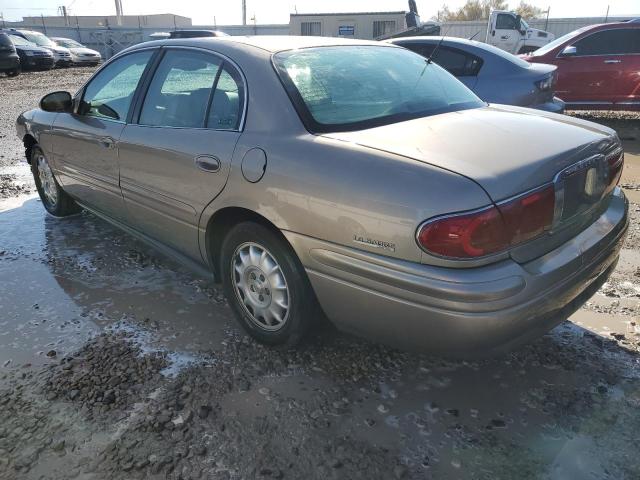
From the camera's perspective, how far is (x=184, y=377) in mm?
2646

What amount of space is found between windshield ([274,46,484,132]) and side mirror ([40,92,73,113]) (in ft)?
7.50

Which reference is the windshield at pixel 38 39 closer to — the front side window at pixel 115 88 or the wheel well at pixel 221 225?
the front side window at pixel 115 88

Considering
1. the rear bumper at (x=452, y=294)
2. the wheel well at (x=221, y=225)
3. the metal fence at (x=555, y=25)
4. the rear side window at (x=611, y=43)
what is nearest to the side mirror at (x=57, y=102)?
the wheel well at (x=221, y=225)

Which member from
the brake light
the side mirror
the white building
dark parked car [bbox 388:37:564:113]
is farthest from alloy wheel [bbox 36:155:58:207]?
the white building

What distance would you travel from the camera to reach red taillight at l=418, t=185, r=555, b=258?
1.95 meters

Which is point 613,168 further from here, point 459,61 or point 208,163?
point 459,61

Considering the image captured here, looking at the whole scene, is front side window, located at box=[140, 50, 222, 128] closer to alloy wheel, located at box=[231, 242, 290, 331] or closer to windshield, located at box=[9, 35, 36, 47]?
alloy wheel, located at box=[231, 242, 290, 331]

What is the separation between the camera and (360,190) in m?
2.12

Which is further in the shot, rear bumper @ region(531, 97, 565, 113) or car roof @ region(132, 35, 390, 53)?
rear bumper @ region(531, 97, 565, 113)

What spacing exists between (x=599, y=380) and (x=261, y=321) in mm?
1741

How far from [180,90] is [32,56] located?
71.0 ft

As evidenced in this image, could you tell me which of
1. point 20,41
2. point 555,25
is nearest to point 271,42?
point 20,41

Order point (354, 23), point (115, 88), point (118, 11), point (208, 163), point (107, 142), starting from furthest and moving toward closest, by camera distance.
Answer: point (118, 11)
point (354, 23)
point (115, 88)
point (107, 142)
point (208, 163)

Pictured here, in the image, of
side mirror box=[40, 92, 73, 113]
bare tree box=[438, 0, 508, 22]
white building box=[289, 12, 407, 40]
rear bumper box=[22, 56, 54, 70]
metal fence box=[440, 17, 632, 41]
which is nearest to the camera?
side mirror box=[40, 92, 73, 113]
